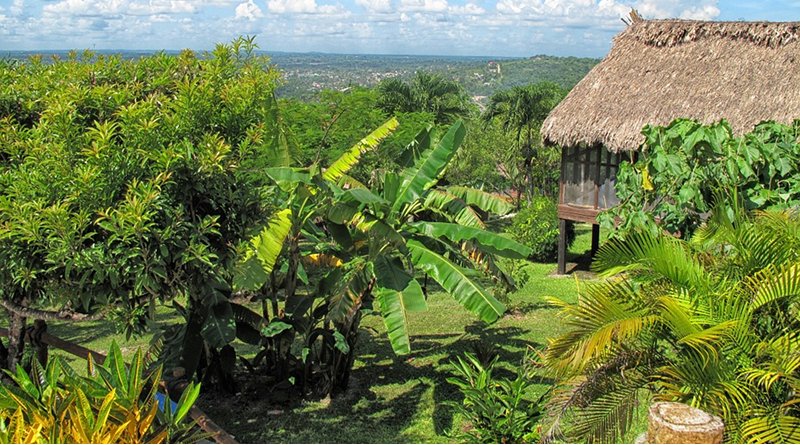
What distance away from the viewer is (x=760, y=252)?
199 inches

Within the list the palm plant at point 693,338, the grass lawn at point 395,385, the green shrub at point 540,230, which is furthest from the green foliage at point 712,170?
the green shrub at point 540,230

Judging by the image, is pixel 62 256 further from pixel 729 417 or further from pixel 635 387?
pixel 729 417

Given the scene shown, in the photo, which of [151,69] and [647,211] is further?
[647,211]

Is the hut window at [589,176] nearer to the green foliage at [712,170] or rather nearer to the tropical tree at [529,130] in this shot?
the green foliage at [712,170]

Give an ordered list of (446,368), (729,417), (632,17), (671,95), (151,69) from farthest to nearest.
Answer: (632,17), (671,95), (446,368), (151,69), (729,417)

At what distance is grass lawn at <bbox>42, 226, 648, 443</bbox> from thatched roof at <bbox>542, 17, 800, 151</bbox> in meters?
4.53

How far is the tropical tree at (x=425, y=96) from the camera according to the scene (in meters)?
26.0

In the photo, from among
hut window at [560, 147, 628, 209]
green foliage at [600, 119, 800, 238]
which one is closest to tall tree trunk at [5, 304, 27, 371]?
green foliage at [600, 119, 800, 238]

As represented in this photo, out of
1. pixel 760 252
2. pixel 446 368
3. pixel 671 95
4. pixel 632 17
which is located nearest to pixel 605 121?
pixel 671 95

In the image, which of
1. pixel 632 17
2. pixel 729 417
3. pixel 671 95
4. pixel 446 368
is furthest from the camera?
pixel 632 17

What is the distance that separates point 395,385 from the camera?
380 inches

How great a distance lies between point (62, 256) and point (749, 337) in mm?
4533

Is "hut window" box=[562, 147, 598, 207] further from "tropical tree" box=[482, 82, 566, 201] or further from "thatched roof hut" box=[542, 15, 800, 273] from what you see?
"tropical tree" box=[482, 82, 566, 201]

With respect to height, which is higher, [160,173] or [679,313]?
[160,173]
